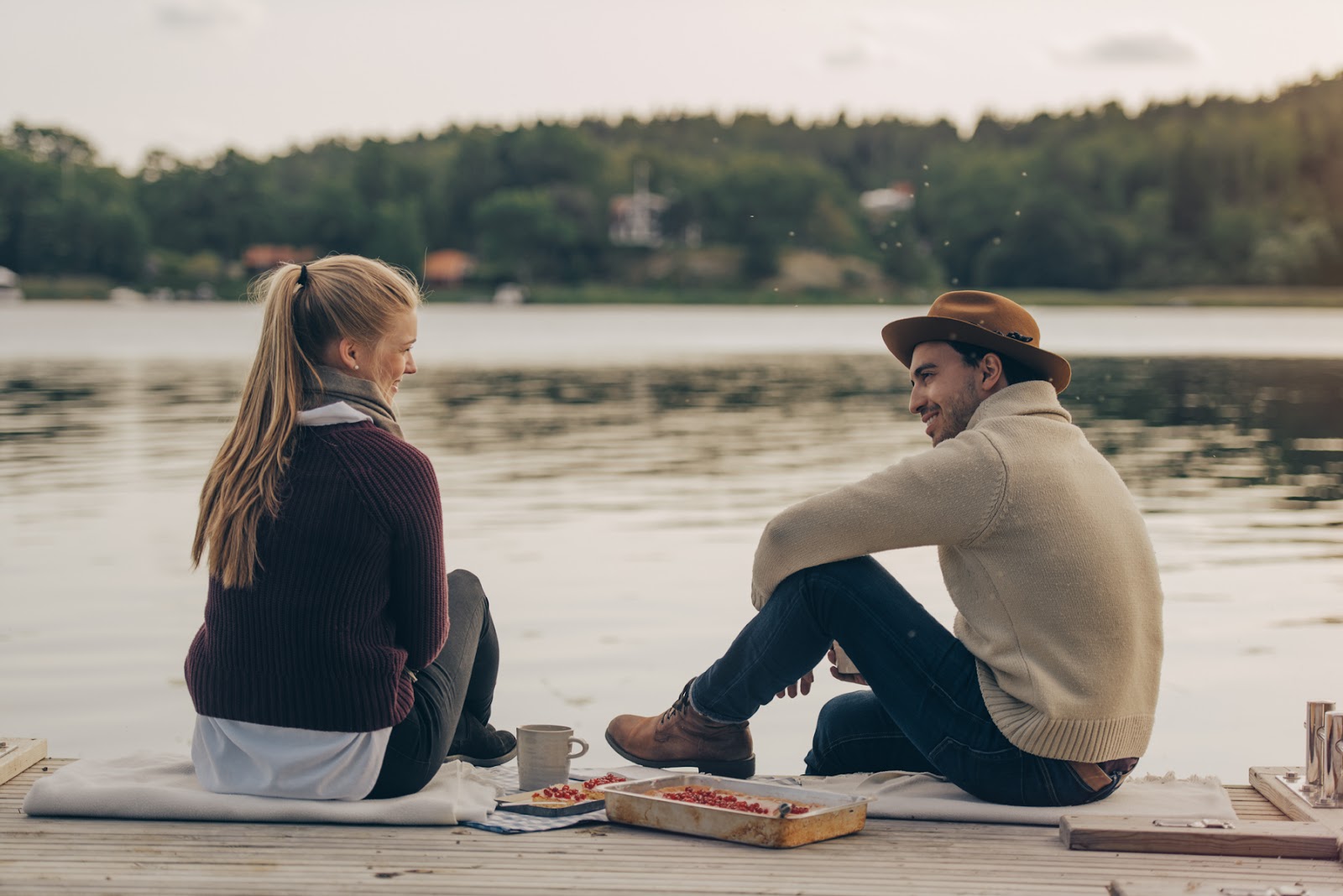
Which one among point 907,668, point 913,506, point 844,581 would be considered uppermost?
point 913,506

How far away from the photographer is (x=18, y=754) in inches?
151

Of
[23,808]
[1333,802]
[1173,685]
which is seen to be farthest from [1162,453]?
[23,808]

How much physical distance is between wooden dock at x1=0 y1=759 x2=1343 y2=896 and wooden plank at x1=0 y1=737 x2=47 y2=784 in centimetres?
35

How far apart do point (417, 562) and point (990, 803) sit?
4.48ft

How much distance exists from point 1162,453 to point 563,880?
50.1 ft

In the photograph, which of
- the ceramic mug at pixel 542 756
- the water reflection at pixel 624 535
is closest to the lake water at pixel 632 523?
the water reflection at pixel 624 535

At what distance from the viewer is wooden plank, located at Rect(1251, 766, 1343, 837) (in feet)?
11.3

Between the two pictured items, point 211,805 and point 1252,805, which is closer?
point 211,805

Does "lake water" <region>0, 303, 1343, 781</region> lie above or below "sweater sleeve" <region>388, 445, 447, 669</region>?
below

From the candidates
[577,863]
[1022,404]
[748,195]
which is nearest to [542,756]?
[577,863]

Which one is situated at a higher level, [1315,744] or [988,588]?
[988,588]

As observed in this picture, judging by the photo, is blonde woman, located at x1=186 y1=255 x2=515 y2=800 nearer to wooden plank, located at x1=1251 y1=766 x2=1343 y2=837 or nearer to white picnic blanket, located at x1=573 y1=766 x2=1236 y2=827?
white picnic blanket, located at x1=573 y1=766 x2=1236 y2=827

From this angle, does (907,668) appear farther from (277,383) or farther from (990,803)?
(277,383)

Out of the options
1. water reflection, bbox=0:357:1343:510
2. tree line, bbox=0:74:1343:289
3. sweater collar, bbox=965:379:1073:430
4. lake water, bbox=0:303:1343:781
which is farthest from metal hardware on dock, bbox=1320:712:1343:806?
tree line, bbox=0:74:1343:289
